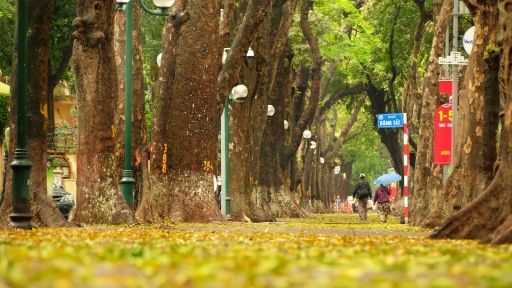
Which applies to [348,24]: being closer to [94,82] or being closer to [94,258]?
[94,82]

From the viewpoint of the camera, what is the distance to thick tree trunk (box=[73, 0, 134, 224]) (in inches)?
802

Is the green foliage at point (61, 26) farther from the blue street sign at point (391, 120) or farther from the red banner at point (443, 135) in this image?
the red banner at point (443, 135)

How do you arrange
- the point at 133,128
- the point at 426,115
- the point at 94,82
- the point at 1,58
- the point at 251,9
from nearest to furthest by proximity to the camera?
1. the point at 94,82
2. the point at 133,128
3. the point at 251,9
4. the point at 426,115
5. the point at 1,58

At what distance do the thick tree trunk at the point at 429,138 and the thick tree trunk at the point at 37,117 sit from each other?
11.8 m

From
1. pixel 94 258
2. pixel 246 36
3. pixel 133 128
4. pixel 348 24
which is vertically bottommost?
pixel 94 258

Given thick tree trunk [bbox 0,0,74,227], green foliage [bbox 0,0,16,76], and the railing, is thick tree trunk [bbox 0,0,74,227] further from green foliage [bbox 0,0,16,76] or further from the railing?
the railing

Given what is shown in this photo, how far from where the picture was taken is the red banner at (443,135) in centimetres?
2731

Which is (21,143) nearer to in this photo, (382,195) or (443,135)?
(443,135)

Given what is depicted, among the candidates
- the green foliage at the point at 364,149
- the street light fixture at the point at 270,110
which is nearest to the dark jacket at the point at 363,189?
the street light fixture at the point at 270,110

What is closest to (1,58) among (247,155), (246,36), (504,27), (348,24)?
(247,155)

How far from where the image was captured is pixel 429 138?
30.7 meters

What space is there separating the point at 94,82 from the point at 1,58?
16473 mm

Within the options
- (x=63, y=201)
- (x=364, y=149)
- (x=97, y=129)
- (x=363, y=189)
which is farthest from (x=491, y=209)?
(x=364, y=149)

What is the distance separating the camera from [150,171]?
23.1 m
